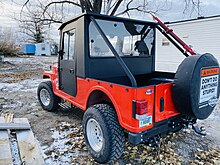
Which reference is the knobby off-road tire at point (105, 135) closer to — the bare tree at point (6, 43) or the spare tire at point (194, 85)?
the spare tire at point (194, 85)

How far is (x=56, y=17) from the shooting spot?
50.0ft

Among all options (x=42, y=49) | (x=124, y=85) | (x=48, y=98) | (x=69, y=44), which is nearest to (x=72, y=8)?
(x=48, y=98)

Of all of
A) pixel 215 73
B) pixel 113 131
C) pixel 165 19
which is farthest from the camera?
pixel 165 19

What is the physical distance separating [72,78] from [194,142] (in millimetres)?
2367

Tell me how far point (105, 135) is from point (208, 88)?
147 centimetres

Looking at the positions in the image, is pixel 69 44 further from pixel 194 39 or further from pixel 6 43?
pixel 6 43

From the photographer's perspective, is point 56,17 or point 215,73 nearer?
point 215,73

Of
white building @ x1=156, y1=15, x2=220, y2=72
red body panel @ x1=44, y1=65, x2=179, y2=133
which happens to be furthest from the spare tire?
white building @ x1=156, y1=15, x2=220, y2=72

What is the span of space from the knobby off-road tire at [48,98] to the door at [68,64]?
0.59 metres

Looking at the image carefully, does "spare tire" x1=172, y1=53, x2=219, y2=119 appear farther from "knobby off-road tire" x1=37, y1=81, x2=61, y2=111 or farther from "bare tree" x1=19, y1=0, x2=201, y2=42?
"bare tree" x1=19, y1=0, x2=201, y2=42

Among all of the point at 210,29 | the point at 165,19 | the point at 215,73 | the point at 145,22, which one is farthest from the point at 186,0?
the point at 215,73

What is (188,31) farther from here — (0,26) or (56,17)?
(0,26)

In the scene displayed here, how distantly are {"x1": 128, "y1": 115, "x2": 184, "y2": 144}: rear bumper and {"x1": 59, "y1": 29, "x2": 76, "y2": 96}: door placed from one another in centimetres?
161

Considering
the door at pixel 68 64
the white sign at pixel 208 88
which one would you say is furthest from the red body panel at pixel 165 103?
the door at pixel 68 64
